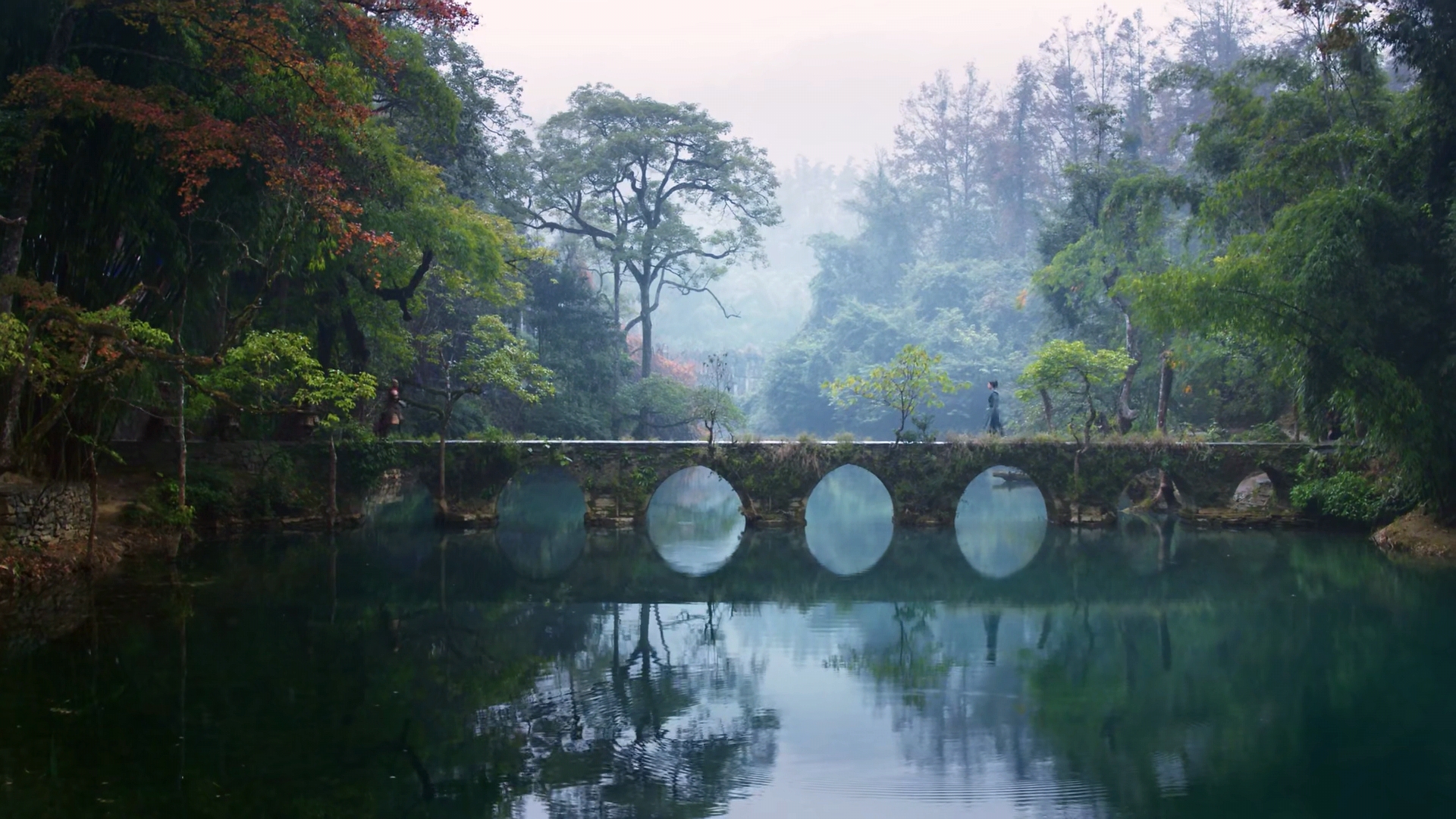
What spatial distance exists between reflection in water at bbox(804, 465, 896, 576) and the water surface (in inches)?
70.5

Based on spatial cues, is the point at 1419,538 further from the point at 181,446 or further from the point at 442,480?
the point at 181,446

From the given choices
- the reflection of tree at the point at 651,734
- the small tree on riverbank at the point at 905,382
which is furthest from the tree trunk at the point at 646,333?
the reflection of tree at the point at 651,734

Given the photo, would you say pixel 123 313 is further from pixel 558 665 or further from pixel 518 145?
pixel 518 145

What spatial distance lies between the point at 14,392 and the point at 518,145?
19127mm

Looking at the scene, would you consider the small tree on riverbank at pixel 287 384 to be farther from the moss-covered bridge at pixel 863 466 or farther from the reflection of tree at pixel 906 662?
the reflection of tree at pixel 906 662

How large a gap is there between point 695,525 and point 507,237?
7732 mm

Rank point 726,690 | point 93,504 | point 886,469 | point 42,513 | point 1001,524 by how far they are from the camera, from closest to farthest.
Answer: point 726,690 → point 42,513 → point 93,504 → point 886,469 → point 1001,524

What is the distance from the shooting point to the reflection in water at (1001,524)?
18922mm

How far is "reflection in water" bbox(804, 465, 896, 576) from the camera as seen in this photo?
63.9 ft

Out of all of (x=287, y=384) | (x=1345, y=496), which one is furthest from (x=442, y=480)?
(x=1345, y=496)

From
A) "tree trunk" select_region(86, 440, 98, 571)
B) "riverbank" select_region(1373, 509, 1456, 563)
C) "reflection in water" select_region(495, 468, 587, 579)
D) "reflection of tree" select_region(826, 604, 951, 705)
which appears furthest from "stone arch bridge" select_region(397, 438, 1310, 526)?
"reflection of tree" select_region(826, 604, 951, 705)

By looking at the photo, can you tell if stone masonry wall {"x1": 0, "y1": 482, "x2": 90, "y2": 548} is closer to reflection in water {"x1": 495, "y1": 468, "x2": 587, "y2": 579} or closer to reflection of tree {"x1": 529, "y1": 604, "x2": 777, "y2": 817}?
reflection in water {"x1": 495, "y1": 468, "x2": 587, "y2": 579}

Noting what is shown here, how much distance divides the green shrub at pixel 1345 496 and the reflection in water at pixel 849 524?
7604mm

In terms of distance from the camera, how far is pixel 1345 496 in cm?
1928
